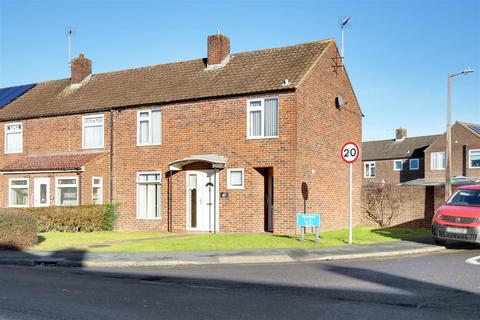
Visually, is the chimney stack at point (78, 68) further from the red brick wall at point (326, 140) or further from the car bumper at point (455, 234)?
the car bumper at point (455, 234)

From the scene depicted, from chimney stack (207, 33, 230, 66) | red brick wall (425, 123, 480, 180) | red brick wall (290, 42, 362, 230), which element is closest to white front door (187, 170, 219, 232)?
red brick wall (290, 42, 362, 230)

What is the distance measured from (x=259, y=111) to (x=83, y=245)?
8.31 meters

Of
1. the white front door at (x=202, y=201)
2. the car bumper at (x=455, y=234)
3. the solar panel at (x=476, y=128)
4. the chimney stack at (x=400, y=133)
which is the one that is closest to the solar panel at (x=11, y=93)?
the white front door at (x=202, y=201)

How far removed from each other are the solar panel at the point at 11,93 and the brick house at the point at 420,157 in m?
27.5

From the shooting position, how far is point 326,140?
75.6 feet

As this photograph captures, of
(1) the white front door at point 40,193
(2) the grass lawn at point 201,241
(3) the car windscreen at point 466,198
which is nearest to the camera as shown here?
(2) the grass lawn at point 201,241

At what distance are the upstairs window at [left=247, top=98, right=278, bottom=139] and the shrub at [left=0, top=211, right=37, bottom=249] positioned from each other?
28.7 ft

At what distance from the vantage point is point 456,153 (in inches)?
1951

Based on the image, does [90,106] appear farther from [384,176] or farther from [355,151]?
[384,176]

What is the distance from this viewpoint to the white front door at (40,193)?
2544 cm

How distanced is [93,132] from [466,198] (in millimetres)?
16607

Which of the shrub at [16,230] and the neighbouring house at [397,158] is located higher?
the neighbouring house at [397,158]

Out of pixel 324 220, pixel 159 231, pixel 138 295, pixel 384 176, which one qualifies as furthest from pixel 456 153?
pixel 138 295

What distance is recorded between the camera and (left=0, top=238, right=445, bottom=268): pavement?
44.8 ft
